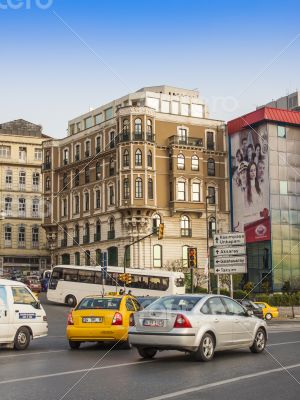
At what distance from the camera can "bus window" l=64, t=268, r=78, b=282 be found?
52.3 meters

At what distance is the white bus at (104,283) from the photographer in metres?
50.9

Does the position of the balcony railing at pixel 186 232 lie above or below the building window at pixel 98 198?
below

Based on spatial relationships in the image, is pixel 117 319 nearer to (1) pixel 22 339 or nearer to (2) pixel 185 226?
(1) pixel 22 339

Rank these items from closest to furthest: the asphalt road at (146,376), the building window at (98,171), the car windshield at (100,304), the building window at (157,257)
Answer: the asphalt road at (146,376), the car windshield at (100,304), the building window at (157,257), the building window at (98,171)

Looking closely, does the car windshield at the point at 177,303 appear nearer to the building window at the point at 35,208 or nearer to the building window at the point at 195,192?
the building window at the point at 195,192

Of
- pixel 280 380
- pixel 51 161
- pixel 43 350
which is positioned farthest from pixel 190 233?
pixel 280 380

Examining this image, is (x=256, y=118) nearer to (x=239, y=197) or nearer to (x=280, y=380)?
(x=239, y=197)

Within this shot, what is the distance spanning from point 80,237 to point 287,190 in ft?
76.8

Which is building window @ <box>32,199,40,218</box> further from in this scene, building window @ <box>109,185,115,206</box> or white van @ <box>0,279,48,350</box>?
white van @ <box>0,279,48,350</box>

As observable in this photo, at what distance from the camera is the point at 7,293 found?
16734mm

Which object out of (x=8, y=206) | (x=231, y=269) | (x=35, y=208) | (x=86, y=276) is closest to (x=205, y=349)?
(x=231, y=269)

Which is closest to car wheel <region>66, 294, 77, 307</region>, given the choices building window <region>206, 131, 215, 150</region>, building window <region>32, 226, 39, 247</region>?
building window <region>206, 131, 215, 150</region>

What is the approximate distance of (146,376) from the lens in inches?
440

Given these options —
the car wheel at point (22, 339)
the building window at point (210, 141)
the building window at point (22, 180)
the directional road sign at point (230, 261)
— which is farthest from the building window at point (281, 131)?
the car wheel at point (22, 339)
